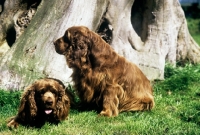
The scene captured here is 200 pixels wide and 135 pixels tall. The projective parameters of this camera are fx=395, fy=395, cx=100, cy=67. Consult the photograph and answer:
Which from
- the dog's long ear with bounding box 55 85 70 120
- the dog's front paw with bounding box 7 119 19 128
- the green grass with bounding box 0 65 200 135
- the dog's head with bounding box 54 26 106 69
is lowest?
the green grass with bounding box 0 65 200 135

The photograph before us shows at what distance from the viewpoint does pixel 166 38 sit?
9.48 metres

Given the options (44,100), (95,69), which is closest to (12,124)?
(44,100)

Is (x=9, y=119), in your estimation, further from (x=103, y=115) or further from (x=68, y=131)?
(x=103, y=115)

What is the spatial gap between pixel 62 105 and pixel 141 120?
4.00 ft

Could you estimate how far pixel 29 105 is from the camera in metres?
5.61

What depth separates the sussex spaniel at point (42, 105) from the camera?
5.56 meters

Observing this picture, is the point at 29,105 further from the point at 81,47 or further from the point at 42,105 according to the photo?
the point at 81,47

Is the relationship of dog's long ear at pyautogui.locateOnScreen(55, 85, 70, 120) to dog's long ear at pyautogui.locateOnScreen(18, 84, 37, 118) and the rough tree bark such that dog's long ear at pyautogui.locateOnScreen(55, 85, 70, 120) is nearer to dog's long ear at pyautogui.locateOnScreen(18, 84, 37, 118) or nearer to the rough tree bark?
dog's long ear at pyautogui.locateOnScreen(18, 84, 37, 118)

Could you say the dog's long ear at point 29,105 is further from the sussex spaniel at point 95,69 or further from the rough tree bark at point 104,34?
the rough tree bark at point 104,34

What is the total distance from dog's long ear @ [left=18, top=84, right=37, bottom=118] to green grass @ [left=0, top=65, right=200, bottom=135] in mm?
213

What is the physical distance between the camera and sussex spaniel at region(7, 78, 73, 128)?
5.56 meters

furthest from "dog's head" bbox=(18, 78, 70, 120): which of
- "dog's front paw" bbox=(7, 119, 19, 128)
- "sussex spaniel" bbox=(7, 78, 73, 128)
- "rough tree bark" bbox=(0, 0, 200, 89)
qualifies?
"rough tree bark" bbox=(0, 0, 200, 89)

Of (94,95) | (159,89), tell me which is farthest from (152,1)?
(94,95)

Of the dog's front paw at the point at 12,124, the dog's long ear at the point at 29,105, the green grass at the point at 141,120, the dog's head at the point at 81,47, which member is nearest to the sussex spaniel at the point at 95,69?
the dog's head at the point at 81,47
